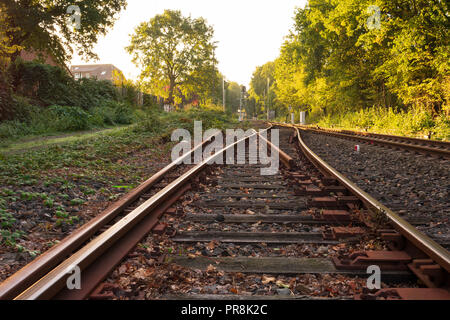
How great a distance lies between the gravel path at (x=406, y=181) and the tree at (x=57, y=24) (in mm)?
15423

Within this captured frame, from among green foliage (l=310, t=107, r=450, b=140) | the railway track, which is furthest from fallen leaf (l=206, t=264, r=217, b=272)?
green foliage (l=310, t=107, r=450, b=140)

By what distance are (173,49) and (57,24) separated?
22.0 meters

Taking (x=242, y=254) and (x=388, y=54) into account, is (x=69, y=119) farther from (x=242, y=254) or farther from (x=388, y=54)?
(x=388, y=54)

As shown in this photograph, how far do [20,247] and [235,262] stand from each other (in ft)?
6.07

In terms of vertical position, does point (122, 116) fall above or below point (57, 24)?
below

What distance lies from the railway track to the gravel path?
2.32 feet

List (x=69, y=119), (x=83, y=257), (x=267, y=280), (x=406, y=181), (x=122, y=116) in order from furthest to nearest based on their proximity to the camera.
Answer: (x=122, y=116) < (x=69, y=119) < (x=406, y=181) < (x=267, y=280) < (x=83, y=257)

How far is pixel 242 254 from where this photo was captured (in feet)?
8.23

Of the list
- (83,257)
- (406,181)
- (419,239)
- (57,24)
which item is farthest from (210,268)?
(57,24)

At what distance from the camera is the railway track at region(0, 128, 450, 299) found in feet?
6.23

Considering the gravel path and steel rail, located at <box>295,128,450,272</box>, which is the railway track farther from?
the gravel path

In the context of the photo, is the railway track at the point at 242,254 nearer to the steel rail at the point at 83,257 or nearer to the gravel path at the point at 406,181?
the steel rail at the point at 83,257

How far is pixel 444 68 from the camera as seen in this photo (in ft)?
41.5
